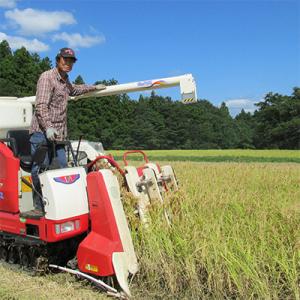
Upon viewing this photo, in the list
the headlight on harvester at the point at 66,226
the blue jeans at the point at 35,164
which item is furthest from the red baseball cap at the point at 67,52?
the headlight on harvester at the point at 66,226

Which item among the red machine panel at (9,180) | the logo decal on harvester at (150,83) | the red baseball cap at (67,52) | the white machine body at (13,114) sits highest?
the red baseball cap at (67,52)

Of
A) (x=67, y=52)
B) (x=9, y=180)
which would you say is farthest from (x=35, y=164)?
(x=67, y=52)

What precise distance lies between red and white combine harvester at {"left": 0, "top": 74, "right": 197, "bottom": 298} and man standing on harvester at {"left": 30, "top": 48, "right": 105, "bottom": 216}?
150 millimetres

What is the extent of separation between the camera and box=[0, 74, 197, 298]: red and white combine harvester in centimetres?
412

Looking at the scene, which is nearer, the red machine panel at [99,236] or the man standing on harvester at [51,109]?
the red machine panel at [99,236]

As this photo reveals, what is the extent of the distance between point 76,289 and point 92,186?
0.97 m

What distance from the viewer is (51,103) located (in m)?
4.93

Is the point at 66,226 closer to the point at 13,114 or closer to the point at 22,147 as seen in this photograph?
the point at 22,147

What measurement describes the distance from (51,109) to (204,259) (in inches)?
91.6

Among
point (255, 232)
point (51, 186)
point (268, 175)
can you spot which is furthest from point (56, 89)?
point (268, 175)

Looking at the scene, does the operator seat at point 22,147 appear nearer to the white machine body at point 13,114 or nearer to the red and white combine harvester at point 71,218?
the red and white combine harvester at point 71,218

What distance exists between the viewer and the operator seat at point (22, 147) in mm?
4949

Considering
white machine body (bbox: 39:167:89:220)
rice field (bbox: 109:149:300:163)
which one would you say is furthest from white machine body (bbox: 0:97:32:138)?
rice field (bbox: 109:149:300:163)

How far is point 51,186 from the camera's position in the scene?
421 centimetres
